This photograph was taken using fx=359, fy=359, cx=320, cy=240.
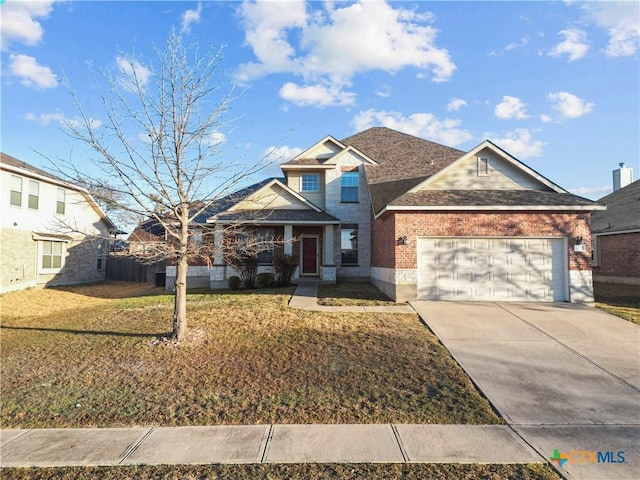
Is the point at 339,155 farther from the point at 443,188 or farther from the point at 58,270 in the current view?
the point at 58,270

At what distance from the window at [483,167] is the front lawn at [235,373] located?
Answer: 6606 mm

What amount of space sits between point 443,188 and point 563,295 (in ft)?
17.3

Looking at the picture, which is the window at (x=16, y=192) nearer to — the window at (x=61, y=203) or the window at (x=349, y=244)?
the window at (x=61, y=203)

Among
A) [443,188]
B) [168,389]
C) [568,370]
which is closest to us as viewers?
[168,389]

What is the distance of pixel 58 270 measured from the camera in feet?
60.4

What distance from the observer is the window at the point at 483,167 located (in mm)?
13156

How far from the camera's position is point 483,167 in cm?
1316

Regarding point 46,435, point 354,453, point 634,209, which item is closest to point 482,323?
point 354,453

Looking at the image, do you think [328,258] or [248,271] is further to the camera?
[328,258]

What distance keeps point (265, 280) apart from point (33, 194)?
11637 millimetres

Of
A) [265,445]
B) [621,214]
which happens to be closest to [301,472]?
[265,445]

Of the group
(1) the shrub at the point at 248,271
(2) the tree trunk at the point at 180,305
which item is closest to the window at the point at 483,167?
(1) the shrub at the point at 248,271

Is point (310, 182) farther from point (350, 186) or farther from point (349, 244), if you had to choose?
point (349, 244)

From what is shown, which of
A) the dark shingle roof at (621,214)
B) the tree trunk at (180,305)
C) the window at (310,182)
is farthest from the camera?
the window at (310,182)
